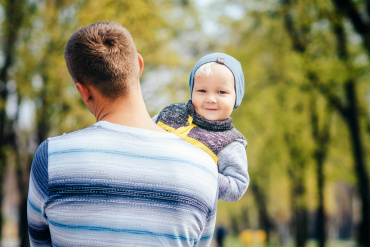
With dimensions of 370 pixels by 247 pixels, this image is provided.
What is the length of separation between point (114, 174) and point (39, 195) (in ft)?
0.94

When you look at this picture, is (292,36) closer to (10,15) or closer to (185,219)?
(10,15)

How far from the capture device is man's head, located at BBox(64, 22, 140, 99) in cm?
173

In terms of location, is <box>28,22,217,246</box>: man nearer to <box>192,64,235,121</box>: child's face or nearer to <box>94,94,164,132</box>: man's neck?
<box>94,94,164,132</box>: man's neck

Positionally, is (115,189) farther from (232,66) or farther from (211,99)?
(232,66)

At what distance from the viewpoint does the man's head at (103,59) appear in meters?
1.73

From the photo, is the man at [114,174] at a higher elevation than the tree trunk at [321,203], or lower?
higher

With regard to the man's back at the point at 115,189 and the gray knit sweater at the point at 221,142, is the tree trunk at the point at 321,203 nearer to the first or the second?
the gray knit sweater at the point at 221,142

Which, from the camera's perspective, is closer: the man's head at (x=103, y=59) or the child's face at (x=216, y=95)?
the man's head at (x=103, y=59)

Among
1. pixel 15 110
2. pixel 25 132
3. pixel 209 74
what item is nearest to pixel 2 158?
pixel 15 110

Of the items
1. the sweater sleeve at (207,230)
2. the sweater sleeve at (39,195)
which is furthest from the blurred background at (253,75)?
the sweater sleeve at (39,195)

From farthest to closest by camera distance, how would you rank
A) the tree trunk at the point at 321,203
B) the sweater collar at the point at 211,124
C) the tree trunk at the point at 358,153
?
the tree trunk at the point at 321,203, the tree trunk at the point at 358,153, the sweater collar at the point at 211,124

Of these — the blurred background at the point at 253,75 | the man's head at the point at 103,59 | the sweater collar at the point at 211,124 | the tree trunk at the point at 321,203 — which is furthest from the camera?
the tree trunk at the point at 321,203

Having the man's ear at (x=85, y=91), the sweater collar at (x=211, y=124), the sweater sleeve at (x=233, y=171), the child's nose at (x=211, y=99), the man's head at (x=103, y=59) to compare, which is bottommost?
the sweater sleeve at (x=233, y=171)

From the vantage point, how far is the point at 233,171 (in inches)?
81.9
